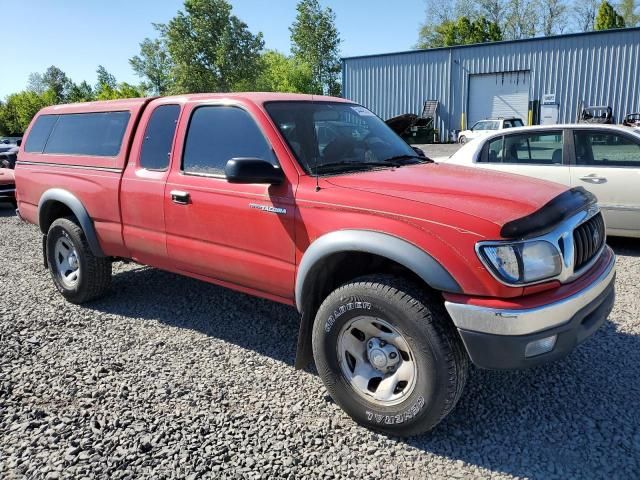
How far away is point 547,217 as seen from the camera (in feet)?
8.56

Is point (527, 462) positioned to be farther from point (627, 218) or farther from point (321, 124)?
point (627, 218)

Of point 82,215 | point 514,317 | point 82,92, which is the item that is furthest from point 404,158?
point 82,92

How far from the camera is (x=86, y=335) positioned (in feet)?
13.9

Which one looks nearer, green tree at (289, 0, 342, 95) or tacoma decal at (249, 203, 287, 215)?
tacoma decal at (249, 203, 287, 215)

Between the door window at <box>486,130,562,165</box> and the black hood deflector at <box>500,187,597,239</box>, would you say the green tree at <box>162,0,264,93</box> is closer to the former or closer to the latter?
the door window at <box>486,130,562,165</box>

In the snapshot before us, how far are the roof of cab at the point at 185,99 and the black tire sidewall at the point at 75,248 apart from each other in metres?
1.10

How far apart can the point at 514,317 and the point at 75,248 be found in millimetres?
3931

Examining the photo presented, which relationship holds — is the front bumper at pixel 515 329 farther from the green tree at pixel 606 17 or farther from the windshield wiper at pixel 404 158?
the green tree at pixel 606 17

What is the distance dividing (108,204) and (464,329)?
3174 millimetres

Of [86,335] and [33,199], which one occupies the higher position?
[33,199]

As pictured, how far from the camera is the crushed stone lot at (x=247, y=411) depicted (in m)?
2.61

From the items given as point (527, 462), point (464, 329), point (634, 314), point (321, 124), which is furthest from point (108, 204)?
point (634, 314)

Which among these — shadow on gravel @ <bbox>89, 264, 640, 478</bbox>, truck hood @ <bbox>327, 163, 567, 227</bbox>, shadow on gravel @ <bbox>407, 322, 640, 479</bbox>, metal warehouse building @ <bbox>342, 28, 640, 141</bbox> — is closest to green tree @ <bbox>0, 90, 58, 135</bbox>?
metal warehouse building @ <bbox>342, 28, 640, 141</bbox>

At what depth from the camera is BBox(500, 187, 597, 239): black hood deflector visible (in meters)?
→ 2.45
